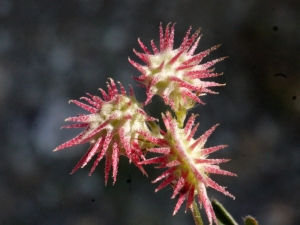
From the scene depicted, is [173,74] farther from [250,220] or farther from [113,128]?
[250,220]

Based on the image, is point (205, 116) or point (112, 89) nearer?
point (112, 89)

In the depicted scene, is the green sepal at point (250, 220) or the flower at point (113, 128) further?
the green sepal at point (250, 220)

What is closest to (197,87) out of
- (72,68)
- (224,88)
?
(224,88)

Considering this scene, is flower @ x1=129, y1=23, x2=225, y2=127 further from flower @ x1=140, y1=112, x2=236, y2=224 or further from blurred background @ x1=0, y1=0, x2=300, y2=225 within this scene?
blurred background @ x1=0, y1=0, x2=300, y2=225

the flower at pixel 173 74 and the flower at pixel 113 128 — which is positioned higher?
the flower at pixel 173 74

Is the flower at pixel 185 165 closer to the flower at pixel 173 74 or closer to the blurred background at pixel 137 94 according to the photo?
the flower at pixel 173 74

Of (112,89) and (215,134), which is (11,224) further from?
(112,89)

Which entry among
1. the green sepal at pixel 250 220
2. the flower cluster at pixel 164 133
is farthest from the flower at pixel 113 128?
the green sepal at pixel 250 220
